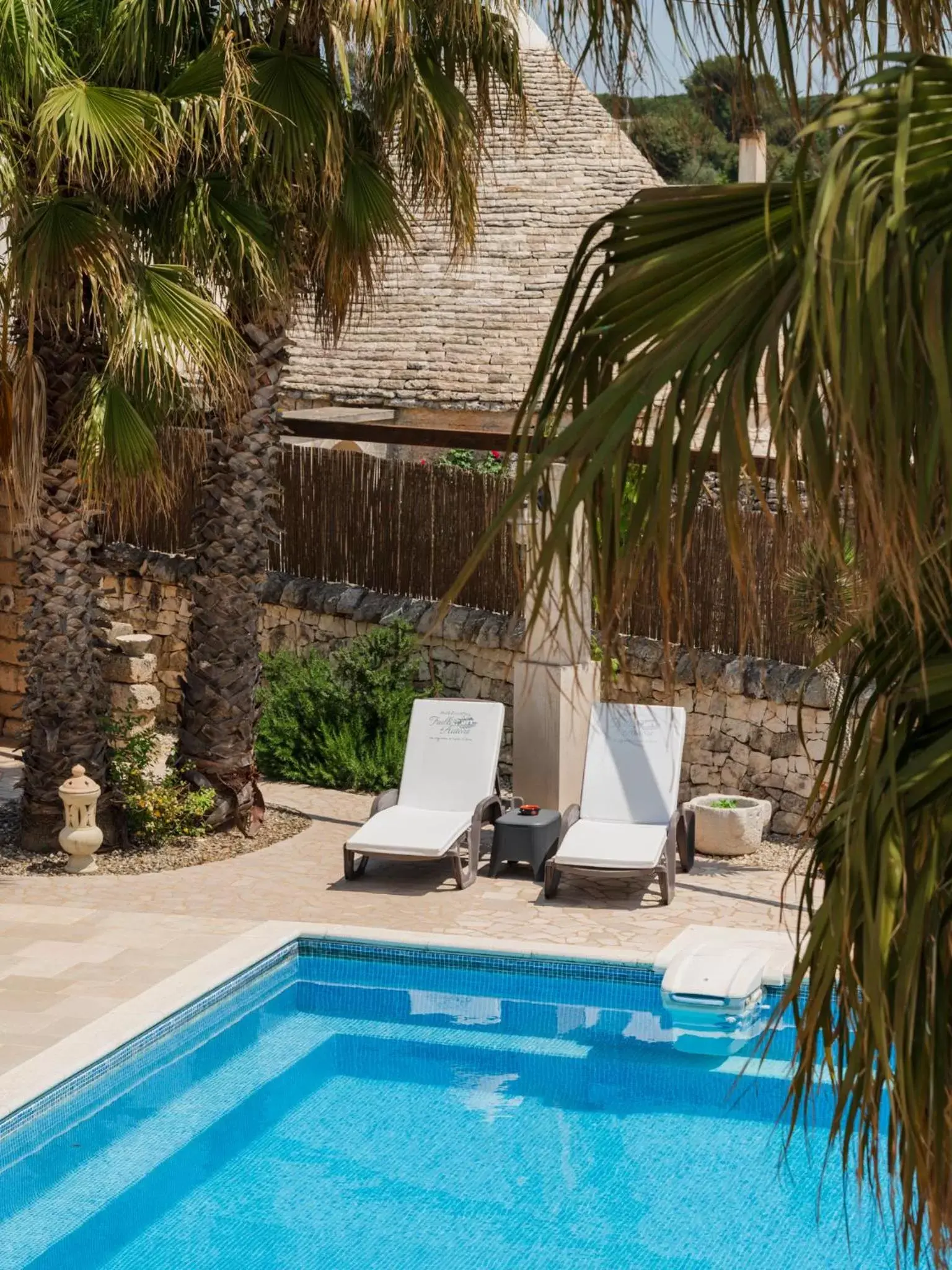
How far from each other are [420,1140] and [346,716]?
5.98m

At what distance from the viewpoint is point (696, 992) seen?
8219 millimetres

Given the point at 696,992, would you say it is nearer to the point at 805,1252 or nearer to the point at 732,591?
the point at 805,1252

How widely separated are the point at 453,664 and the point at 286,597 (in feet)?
6.63

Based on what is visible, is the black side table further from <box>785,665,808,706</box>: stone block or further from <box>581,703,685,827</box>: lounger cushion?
<box>785,665,808,706</box>: stone block

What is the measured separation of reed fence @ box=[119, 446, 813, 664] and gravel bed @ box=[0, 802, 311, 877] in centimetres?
273

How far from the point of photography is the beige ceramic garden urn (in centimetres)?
1056

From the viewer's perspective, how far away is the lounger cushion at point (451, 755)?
11.2 m

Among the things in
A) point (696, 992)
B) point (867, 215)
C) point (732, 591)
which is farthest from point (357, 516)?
point (867, 215)

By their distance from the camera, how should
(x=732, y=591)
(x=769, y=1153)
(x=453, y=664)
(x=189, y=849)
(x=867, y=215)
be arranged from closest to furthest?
1. (x=867, y=215)
2. (x=769, y=1153)
3. (x=189, y=849)
4. (x=732, y=591)
5. (x=453, y=664)

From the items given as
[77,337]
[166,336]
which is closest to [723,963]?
[166,336]

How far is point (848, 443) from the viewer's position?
2.09 metres

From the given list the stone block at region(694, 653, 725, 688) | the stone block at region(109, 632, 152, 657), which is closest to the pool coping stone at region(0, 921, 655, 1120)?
the stone block at region(694, 653, 725, 688)

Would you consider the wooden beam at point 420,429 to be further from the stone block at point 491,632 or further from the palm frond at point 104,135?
the palm frond at point 104,135

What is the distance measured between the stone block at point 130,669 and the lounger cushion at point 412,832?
369cm
